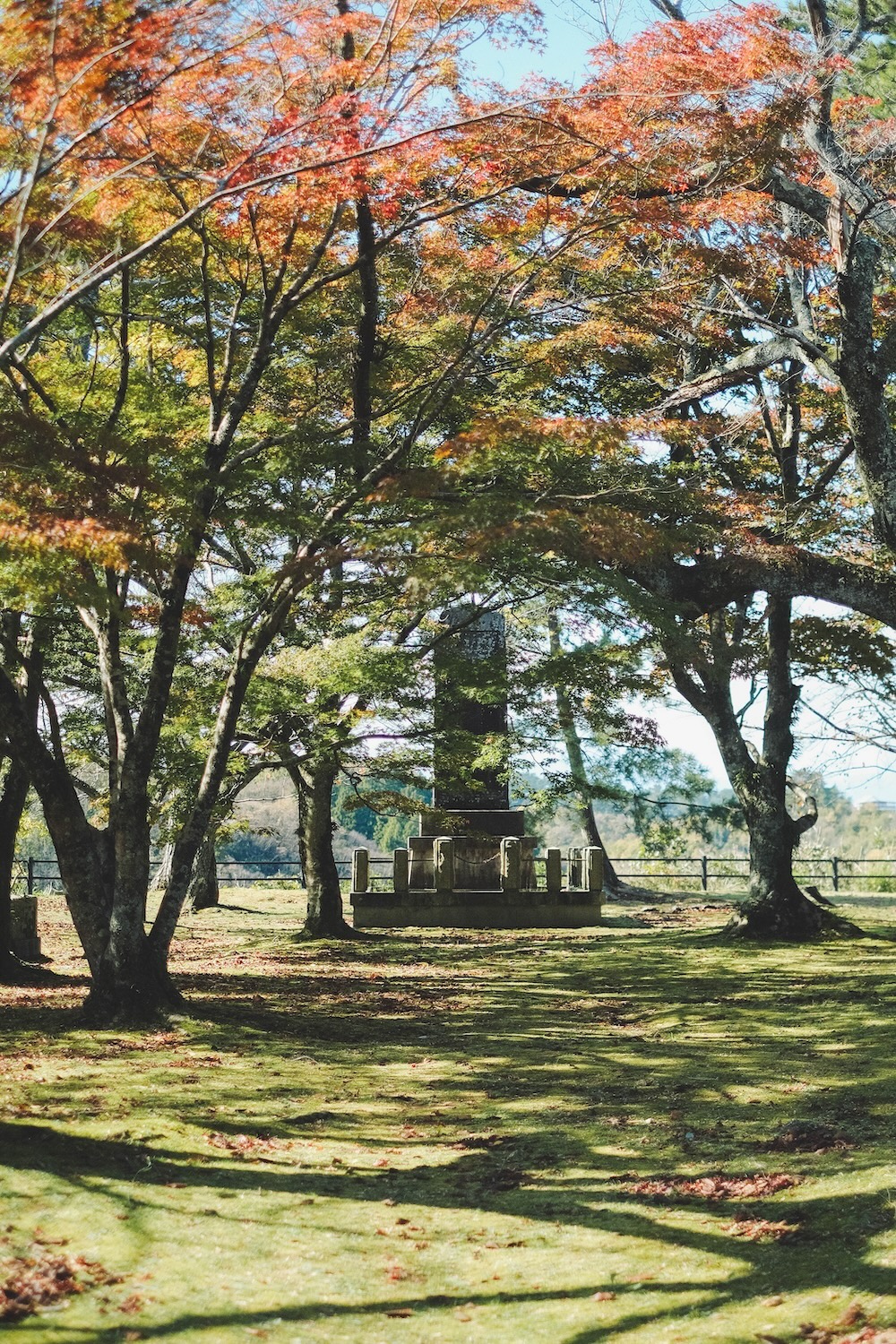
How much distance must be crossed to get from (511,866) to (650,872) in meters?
19.8

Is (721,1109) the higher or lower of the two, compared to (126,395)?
lower

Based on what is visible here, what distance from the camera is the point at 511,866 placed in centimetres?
1988

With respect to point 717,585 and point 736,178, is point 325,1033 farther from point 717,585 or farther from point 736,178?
point 736,178

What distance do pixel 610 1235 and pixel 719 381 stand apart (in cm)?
1089

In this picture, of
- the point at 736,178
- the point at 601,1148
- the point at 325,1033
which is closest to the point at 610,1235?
the point at 601,1148

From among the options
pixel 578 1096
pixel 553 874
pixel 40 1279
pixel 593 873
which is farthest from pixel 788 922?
pixel 40 1279

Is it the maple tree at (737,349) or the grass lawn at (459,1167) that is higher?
the maple tree at (737,349)

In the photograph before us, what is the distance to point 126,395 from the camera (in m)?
11.3

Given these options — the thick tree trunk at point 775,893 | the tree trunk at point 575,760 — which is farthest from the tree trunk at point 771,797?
the tree trunk at point 575,760

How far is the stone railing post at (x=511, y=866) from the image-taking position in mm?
19525

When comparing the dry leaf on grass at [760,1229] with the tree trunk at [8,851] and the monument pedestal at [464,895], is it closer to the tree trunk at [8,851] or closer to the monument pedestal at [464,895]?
the tree trunk at [8,851]

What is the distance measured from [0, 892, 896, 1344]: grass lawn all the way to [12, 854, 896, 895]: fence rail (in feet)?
24.9

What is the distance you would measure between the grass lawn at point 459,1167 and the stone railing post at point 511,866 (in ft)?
23.3

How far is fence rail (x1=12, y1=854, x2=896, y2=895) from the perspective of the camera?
25.8 metres
